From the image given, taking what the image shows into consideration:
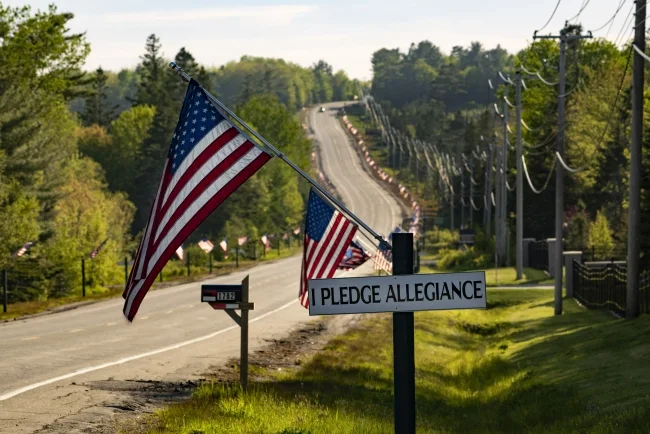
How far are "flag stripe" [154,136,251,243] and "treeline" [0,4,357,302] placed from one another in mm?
29313

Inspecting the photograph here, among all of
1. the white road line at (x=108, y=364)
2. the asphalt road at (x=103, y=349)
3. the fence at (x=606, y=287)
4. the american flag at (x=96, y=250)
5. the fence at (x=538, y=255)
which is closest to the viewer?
the asphalt road at (x=103, y=349)

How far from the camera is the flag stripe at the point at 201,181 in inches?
478

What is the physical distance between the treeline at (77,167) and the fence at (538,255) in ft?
71.5

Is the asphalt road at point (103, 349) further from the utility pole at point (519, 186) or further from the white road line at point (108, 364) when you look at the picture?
the utility pole at point (519, 186)

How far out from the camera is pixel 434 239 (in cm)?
12688

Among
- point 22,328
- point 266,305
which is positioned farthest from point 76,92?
point 22,328

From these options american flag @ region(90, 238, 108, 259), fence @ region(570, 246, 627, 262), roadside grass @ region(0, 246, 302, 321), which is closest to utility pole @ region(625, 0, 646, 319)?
roadside grass @ region(0, 246, 302, 321)

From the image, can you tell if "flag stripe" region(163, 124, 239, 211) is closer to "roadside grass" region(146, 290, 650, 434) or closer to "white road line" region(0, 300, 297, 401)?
"roadside grass" region(146, 290, 650, 434)

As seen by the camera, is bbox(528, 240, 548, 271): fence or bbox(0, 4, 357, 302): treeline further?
bbox(528, 240, 548, 271): fence

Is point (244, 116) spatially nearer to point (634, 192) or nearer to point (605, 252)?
point (605, 252)

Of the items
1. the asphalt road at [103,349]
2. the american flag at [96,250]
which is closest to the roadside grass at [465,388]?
the asphalt road at [103,349]

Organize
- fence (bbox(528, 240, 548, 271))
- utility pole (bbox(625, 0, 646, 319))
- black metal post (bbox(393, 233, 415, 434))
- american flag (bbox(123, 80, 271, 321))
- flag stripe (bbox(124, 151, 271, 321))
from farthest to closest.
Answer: fence (bbox(528, 240, 548, 271))
utility pole (bbox(625, 0, 646, 319))
american flag (bbox(123, 80, 271, 321))
flag stripe (bbox(124, 151, 271, 321))
black metal post (bbox(393, 233, 415, 434))

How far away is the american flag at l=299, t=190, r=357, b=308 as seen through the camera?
21797 mm

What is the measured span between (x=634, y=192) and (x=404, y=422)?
21370mm
